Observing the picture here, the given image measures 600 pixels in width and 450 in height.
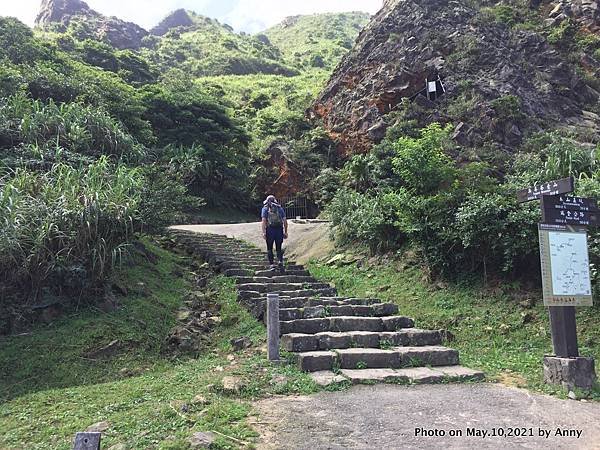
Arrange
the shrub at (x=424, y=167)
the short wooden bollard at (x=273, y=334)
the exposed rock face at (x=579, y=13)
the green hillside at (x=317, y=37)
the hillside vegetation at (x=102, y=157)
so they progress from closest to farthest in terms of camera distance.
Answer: the short wooden bollard at (x=273, y=334), the hillside vegetation at (x=102, y=157), the shrub at (x=424, y=167), the exposed rock face at (x=579, y=13), the green hillside at (x=317, y=37)

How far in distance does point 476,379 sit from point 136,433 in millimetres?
3781

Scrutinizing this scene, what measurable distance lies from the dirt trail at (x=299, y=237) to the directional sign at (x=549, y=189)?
5.95 meters

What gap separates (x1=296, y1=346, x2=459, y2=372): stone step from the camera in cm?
562

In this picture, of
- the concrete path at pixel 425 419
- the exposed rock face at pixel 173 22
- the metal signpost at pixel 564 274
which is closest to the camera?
the concrete path at pixel 425 419

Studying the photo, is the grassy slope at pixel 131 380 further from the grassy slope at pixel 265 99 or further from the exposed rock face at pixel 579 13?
the exposed rock face at pixel 579 13

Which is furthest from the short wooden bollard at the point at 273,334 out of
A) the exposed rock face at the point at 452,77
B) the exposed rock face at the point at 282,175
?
the exposed rock face at the point at 282,175

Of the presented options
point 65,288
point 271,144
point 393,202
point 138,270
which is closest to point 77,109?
point 138,270

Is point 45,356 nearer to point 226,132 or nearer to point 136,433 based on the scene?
point 136,433

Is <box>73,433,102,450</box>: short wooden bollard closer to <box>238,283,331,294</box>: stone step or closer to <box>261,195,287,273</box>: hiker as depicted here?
<box>238,283,331,294</box>: stone step

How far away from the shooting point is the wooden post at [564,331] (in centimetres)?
521

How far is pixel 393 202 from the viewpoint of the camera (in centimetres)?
909

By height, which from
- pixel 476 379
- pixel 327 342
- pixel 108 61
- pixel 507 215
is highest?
pixel 108 61

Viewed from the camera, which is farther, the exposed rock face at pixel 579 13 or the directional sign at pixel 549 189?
the exposed rock face at pixel 579 13

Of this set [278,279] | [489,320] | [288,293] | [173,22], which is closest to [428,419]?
[489,320]
